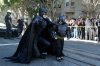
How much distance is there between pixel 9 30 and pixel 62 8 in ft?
68.4

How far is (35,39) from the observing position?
7.74 m

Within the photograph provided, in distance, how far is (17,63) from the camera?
735 cm

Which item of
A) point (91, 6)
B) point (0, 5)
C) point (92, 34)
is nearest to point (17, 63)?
point (92, 34)

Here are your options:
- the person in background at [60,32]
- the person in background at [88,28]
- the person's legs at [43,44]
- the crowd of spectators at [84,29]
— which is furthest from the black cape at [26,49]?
the person in background at [88,28]

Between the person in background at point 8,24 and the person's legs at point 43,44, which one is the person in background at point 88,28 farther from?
the person's legs at point 43,44

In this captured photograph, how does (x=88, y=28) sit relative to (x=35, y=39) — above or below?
below

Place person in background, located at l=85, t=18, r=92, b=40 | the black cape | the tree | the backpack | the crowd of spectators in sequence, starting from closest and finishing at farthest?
the black cape < the backpack < the crowd of spectators < person in background, located at l=85, t=18, r=92, b=40 < the tree

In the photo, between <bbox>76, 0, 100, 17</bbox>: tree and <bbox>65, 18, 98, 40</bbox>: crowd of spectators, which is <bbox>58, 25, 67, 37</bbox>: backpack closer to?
<bbox>65, 18, 98, 40</bbox>: crowd of spectators

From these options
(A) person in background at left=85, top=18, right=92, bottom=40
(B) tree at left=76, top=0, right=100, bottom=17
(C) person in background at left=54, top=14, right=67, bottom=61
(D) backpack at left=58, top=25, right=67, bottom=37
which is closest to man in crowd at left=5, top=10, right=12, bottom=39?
(A) person in background at left=85, top=18, right=92, bottom=40

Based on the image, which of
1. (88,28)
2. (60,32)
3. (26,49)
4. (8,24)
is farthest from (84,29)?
(26,49)

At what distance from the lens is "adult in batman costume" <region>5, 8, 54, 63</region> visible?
24.4ft

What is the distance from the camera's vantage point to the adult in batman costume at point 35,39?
7.45 metres

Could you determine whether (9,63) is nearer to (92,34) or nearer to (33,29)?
(33,29)

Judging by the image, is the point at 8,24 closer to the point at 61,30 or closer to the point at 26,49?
the point at 26,49
